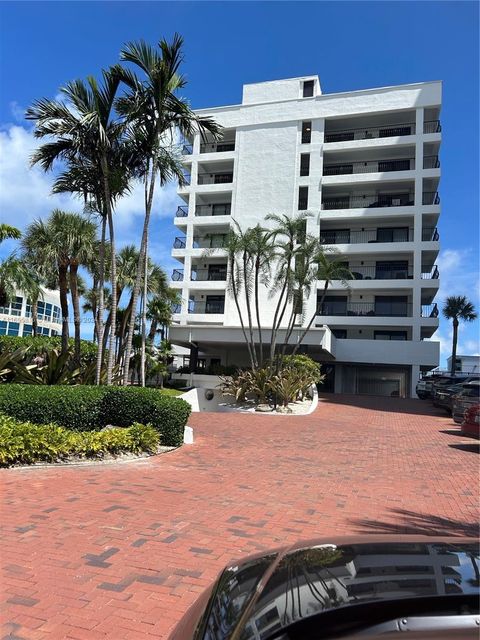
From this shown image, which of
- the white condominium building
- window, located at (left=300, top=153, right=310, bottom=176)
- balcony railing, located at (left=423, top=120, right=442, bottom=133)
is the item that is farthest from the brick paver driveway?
balcony railing, located at (left=423, top=120, right=442, bottom=133)

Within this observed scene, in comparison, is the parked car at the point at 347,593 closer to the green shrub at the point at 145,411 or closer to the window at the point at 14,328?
the green shrub at the point at 145,411

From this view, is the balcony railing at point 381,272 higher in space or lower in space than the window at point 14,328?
higher

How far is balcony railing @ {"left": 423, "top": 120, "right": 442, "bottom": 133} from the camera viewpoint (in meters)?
40.2

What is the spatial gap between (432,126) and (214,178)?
64.5 ft

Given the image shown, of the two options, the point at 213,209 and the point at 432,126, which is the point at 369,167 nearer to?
the point at 432,126

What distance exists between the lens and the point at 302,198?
42.9 meters

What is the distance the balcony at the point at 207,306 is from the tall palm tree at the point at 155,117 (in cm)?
2753

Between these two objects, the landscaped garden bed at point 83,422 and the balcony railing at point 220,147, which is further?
the balcony railing at point 220,147

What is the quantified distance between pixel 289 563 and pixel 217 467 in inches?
271

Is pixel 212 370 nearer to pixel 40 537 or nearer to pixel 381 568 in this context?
pixel 40 537

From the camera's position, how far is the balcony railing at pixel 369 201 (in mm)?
41156

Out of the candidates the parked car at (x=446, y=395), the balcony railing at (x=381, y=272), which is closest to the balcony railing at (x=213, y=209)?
the balcony railing at (x=381, y=272)

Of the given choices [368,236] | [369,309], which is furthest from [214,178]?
[369,309]

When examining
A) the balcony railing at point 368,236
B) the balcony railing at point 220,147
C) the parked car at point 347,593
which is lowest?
the parked car at point 347,593
